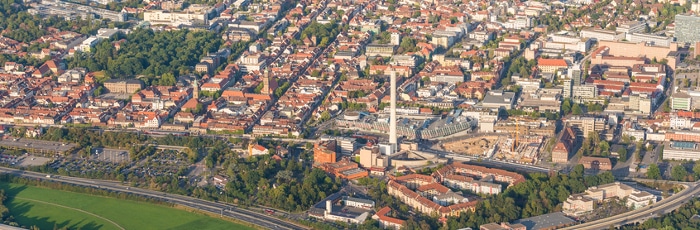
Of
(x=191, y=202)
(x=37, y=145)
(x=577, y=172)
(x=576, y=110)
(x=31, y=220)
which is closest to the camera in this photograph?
(x=31, y=220)

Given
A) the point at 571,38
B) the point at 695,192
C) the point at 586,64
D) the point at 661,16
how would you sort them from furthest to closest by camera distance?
the point at 661,16 → the point at 571,38 → the point at 586,64 → the point at 695,192

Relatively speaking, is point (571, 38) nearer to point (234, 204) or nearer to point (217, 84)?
point (217, 84)

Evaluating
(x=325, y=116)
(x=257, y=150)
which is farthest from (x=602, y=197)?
(x=325, y=116)

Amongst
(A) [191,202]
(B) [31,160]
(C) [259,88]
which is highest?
(C) [259,88]

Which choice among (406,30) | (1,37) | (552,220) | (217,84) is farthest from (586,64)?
(1,37)

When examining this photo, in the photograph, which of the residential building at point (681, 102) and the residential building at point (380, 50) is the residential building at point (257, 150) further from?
the residential building at point (681, 102)

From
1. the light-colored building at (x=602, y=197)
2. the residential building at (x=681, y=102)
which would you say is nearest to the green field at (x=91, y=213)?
the light-colored building at (x=602, y=197)

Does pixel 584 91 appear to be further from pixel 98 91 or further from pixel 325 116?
pixel 98 91
